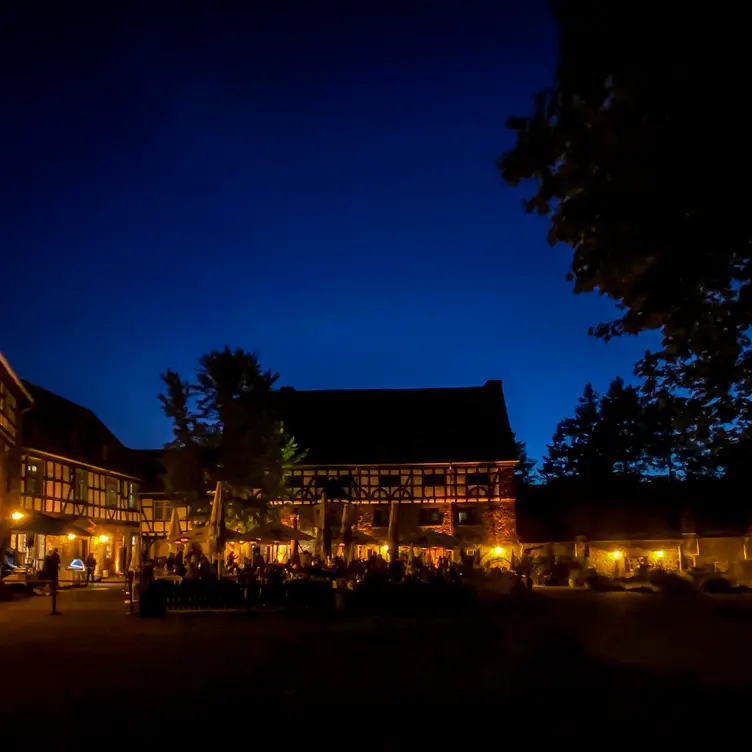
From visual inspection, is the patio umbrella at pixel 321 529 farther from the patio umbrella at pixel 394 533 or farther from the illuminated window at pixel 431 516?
the illuminated window at pixel 431 516

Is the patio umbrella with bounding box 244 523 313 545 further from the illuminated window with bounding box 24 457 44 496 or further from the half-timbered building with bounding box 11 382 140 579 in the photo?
the illuminated window with bounding box 24 457 44 496

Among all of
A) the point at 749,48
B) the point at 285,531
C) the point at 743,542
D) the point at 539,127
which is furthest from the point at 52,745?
the point at 743,542

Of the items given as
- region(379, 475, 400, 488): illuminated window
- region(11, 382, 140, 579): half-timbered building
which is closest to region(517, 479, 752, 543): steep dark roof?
region(379, 475, 400, 488): illuminated window

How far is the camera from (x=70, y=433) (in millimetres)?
40219

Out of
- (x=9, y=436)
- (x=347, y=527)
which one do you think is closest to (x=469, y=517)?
(x=347, y=527)

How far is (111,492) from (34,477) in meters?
8.28

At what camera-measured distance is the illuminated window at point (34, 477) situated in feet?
115

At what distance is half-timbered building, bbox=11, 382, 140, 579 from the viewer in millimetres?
34500

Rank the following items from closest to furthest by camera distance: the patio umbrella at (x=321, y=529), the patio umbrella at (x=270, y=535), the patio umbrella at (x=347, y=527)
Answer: the patio umbrella at (x=321, y=529) < the patio umbrella at (x=270, y=535) < the patio umbrella at (x=347, y=527)

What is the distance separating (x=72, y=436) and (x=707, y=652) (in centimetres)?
3213

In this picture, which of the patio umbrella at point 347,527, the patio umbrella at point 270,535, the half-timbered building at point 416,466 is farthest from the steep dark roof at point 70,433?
the patio umbrella at point 347,527

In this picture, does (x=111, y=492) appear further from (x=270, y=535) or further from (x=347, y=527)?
(x=347, y=527)

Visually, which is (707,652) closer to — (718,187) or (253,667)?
(253,667)

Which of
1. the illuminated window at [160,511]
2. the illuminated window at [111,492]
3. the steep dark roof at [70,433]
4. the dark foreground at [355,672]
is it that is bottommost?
the dark foreground at [355,672]
